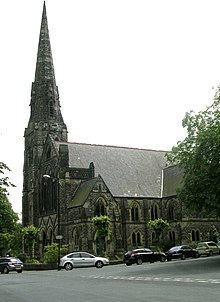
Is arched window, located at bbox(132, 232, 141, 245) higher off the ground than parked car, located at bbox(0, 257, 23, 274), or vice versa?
arched window, located at bbox(132, 232, 141, 245)

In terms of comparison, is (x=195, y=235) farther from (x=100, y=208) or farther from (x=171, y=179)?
(x=100, y=208)

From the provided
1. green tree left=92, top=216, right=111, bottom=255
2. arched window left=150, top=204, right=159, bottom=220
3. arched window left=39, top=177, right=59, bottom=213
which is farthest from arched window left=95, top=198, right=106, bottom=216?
arched window left=150, top=204, right=159, bottom=220

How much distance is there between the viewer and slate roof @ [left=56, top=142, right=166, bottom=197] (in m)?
68.5

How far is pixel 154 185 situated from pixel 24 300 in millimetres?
55909

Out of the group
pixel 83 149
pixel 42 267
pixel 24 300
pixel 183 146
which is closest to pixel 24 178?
pixel 83 149

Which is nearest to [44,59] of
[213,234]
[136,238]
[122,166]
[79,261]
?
[122,166]

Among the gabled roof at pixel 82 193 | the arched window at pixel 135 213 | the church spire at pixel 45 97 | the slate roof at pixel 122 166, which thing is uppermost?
the church spire at pixel 45 97

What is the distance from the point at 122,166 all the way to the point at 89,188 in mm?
10284

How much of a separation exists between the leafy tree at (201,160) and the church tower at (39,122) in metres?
40.2

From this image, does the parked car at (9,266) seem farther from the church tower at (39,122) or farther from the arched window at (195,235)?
the church tower at (39,122)

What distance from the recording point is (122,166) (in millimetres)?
71875

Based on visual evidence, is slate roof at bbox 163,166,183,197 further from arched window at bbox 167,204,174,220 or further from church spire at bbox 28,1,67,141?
church spire at bbox 28,1,67,141

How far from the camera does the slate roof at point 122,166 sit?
68500 millimetres

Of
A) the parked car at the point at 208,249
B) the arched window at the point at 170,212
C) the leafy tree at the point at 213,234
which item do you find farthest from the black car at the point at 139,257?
the arched window at the point at 170,212
